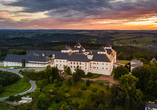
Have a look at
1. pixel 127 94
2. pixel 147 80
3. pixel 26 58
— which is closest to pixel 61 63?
pixel 26 58

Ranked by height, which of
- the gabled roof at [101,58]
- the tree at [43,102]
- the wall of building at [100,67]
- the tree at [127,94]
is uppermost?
the gabled roof at [101,58]

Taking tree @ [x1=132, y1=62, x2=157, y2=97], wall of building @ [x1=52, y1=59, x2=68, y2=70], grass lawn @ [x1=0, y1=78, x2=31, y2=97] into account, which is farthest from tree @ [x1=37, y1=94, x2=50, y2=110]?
tree @ [x1=132, y1=62, x2=157, y2=97]

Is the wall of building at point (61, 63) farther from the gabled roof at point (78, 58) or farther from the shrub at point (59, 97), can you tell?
the shrub at point (59, 97)

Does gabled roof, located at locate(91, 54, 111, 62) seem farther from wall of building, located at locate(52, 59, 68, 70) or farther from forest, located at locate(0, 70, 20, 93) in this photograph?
forest, located at locate(0, 70, 20, 93)

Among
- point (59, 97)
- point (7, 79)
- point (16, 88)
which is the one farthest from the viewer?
point (7, 79)

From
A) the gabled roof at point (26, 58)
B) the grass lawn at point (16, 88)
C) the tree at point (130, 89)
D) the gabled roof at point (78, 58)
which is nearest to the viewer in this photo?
the tree at point (130, 89)

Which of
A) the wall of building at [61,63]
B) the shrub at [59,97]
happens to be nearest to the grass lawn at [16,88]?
the shrub at [59,97]

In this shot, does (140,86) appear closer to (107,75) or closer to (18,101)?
(107,75)

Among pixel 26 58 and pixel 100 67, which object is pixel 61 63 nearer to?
pixel 100 67
